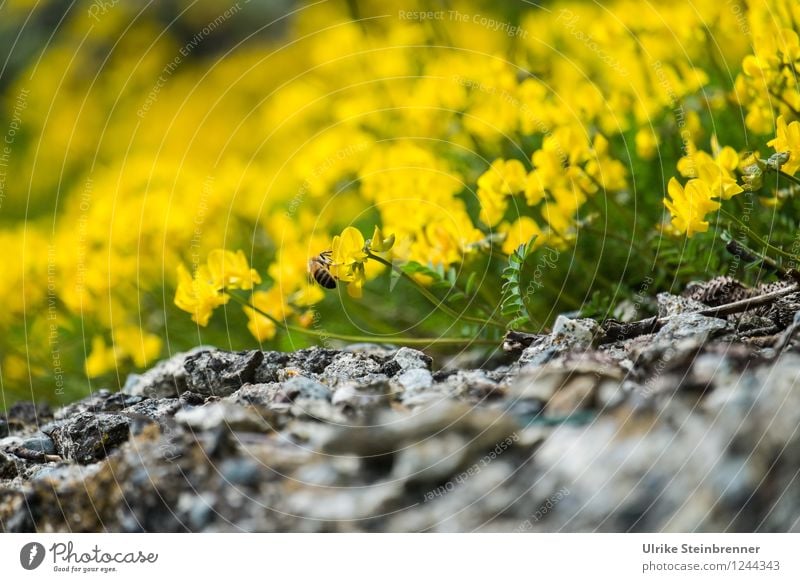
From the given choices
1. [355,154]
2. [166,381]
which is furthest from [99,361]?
[355,154]

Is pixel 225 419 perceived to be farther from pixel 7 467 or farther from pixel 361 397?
pixel 7 467

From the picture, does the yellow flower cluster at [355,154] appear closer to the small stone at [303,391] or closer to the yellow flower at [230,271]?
the yellow flower at [230,271]

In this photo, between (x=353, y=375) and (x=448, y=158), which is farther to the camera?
(x=448, y=158)

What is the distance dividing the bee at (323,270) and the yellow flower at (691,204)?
0.72 m

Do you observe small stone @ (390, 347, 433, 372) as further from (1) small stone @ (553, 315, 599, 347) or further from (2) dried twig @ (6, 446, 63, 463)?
(2) dried twig @ (6, 446, 63, 463)

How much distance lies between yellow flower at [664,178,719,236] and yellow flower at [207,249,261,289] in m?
0.97

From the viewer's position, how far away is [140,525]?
170 cm

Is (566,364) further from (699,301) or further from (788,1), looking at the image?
(788,1)
